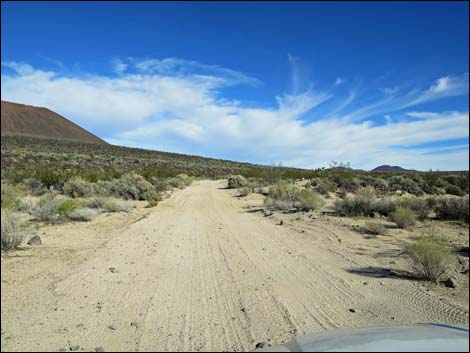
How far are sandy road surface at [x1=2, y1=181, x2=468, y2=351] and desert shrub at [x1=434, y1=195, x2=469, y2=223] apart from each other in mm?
7156

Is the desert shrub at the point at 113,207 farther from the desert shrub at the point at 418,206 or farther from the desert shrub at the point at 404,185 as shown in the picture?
the desert shrub at the point at 404,185

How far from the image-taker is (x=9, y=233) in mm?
7844

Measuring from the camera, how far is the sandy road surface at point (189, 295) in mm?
4715

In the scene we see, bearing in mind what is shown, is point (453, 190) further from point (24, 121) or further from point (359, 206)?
point (24, 121)

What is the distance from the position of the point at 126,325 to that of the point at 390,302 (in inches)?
160

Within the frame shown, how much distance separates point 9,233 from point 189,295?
12.8 ft

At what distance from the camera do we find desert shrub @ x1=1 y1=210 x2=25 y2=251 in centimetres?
722

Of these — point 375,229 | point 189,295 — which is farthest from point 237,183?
point 189,295

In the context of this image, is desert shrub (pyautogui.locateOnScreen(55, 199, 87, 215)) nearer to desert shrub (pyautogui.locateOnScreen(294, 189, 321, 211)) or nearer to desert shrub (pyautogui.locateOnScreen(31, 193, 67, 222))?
desert shrub (pyautogui.locateOnScreen(31, 193, 67, 222))

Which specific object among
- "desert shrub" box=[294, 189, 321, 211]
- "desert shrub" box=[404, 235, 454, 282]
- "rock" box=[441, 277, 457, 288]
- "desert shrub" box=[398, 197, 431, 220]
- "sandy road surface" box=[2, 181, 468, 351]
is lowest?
"sandy road surface" box=[2, 181, 468, 351]

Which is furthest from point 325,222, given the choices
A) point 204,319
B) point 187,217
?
point 204,319

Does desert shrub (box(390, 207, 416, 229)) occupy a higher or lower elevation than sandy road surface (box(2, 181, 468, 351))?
higher

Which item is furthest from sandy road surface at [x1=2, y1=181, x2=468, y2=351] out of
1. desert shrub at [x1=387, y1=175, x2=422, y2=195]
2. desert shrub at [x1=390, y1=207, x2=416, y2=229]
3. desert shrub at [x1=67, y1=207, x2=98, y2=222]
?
desert shrub at [x1=387, y1=175, x2=422, y2=195]

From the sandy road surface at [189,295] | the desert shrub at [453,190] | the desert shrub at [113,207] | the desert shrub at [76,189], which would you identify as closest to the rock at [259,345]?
the sandy road surface at [189,295]
